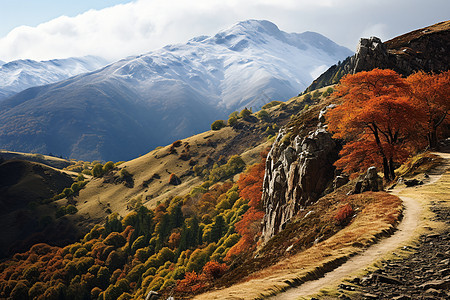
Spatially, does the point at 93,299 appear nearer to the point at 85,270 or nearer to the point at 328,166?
the point at 85,270

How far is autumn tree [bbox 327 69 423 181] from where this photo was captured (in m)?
35.6

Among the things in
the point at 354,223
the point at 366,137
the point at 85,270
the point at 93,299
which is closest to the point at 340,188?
the point at 366,137

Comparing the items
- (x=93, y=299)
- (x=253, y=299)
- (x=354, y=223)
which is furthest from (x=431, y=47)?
(x=93, y=299)

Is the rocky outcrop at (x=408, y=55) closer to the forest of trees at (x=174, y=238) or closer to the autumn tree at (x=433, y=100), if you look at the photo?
the forest of trees at (x=174, y=238)

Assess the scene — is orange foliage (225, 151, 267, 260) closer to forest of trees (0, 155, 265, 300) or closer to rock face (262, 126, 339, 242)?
rock face (262, 126, 339, 242)

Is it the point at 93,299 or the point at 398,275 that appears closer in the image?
the point at 398,275

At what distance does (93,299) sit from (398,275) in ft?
490

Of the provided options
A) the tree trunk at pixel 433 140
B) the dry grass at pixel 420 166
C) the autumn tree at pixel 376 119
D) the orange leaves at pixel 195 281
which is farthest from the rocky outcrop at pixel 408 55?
the orange leaves at pixel 195 281

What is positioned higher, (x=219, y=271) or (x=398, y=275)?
(x=398, y=275)

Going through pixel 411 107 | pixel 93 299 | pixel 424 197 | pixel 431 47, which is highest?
pixel 431 47

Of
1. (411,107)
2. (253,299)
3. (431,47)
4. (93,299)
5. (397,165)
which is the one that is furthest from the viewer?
(93,299)

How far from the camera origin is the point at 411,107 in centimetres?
3550

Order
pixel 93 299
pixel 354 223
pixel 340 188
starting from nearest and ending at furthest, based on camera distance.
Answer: pixel 354 223, pixel 340 188, pixel 93 299

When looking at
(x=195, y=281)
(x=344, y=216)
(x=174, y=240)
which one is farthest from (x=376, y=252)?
(x=174, y=240)
